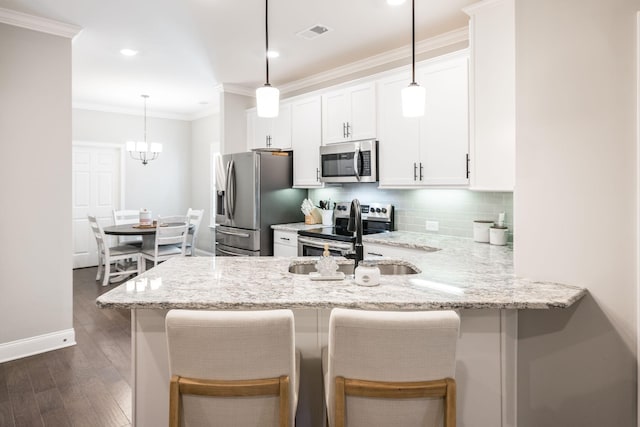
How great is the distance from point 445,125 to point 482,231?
0.91m

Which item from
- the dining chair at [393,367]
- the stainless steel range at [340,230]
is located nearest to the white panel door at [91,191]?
the stainless steel range at [340,230]

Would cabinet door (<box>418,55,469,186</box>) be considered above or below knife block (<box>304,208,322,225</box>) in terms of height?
above

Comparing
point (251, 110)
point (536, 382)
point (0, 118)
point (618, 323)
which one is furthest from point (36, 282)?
point (618, 323)

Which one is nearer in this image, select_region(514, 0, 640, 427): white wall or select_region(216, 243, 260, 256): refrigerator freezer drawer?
select_region(514, 0, 640, 427): white wall

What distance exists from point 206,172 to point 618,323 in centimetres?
662

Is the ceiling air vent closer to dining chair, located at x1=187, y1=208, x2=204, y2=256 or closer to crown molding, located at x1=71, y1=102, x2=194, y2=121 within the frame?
dining chair, located at x1=187, y1=208, x2=204, y2=256

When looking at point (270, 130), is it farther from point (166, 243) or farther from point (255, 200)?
point (166, 243)

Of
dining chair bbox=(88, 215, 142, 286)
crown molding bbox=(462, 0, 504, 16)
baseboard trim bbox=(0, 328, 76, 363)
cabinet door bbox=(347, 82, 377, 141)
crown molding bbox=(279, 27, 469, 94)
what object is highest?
crown molding bbox=(279, 27, 469, 94)

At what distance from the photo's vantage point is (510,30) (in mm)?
2658

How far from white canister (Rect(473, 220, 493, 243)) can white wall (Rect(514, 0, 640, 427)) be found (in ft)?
4.74

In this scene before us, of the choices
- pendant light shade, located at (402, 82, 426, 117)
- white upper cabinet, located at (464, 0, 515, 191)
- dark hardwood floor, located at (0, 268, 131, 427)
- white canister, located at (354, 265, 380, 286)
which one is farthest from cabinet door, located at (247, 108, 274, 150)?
white canister, located at (354, 265, 380, 286)

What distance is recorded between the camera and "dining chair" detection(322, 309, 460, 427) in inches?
48.8

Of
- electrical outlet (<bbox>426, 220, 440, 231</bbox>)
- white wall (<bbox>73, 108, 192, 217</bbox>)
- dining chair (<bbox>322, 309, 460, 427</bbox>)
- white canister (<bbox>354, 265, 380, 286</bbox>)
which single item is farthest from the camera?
white wall (<bbox>73, 108, 192, 217</bbox>)

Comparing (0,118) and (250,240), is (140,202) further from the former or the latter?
(0,118)
